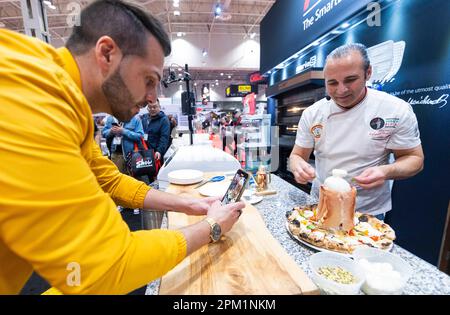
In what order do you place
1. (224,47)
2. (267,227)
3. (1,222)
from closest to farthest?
(1,222), (267,227), (224,47)

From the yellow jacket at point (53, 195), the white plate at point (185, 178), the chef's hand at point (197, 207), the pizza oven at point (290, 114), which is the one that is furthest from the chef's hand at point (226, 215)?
the pizza oven at point (290, 114)

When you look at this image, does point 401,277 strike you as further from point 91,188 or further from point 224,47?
point 224,47

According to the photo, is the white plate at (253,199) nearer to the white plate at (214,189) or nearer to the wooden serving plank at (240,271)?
the white plate at (214,189)

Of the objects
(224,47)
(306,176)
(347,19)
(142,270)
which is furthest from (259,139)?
(224,47)

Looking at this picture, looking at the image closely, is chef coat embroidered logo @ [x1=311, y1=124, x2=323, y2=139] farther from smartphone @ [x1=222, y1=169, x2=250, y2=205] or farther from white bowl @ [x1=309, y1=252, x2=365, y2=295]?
white bowl @ [x1=309, y1=252, x2=365, y2=295]

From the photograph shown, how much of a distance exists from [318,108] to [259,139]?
2099 mm

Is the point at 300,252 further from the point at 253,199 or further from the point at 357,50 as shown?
the point at 357,50

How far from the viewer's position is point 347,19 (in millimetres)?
2861

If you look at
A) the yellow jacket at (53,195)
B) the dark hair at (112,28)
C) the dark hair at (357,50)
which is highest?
the dark hair at (357,50)

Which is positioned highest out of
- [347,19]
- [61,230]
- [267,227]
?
[347,19]

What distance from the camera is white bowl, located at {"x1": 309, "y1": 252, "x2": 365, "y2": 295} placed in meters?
0.58

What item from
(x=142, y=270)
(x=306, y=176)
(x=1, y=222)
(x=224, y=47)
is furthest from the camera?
(x=224, y=47)

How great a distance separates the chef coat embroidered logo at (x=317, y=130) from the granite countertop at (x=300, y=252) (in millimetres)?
482

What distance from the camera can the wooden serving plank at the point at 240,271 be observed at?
626mm
